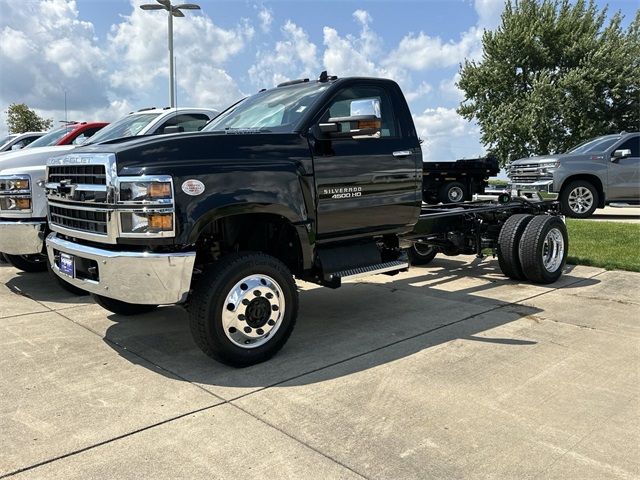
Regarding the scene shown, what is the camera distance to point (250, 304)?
409 centimetres

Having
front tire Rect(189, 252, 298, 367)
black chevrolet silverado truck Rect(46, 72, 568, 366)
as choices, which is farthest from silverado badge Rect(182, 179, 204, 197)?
front tire Rect(189, 252, 298, 367)

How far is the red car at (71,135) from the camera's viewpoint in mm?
9336

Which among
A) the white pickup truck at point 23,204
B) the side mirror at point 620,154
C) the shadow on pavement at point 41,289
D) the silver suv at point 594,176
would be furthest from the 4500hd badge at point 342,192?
the side mirror at point 620,154

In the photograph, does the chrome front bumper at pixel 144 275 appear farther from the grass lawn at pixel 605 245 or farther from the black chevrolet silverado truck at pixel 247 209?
the grass lawn at pixel 605 245

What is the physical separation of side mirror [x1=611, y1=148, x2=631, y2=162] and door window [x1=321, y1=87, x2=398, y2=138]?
10248 millimetres

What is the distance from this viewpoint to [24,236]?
5.93 metres

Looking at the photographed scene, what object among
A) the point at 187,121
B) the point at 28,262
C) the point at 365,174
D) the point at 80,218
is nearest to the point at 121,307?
the point at 80,218

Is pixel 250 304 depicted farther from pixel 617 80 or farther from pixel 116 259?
pixel 617 80

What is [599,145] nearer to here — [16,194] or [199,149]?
[199,149]

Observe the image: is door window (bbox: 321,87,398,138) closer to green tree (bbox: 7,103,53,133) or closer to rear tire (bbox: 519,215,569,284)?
rear tire (bbox: 519,215,569,284)

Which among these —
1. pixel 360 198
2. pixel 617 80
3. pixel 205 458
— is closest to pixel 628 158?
pixel 360 198

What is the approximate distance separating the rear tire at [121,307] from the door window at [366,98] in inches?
98.7

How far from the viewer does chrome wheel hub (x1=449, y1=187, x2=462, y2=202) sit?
15.8 m

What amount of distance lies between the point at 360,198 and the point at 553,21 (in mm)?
30162
